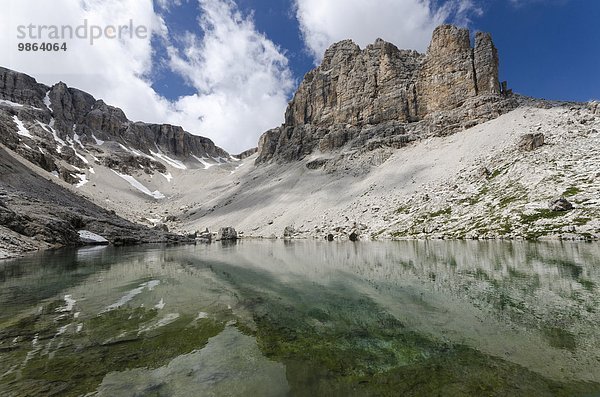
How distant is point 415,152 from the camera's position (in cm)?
9931

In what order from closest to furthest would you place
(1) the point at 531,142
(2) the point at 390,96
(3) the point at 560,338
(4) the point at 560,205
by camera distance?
(3) the point at 560,338 → (4) the point at 560,205 → (1) the point at 531,142 → (2) the point at 390,96

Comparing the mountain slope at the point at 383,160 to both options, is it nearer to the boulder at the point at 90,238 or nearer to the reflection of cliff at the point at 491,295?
the boulder at the point at 90,238

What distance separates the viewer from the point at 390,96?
127438 millimetres

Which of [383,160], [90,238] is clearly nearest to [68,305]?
[90,238]

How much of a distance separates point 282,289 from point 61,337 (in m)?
A: 10.1

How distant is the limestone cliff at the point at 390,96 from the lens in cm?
10594

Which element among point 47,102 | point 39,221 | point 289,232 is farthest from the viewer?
point 47,102

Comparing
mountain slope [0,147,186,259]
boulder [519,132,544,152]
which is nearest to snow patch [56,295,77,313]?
mountain slope [0,147,186,259]

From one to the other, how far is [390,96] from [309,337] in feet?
431

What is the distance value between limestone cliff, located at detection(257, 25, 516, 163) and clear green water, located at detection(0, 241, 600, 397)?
101 metres

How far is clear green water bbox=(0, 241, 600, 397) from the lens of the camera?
21.3 ft

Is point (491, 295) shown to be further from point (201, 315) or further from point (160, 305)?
point (160, 305)

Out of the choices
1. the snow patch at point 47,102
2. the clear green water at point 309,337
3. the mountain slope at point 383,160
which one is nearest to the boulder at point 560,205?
the mountain slope at point 383,160

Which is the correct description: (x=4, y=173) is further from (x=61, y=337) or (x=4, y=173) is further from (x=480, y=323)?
(x=480, y=323)
